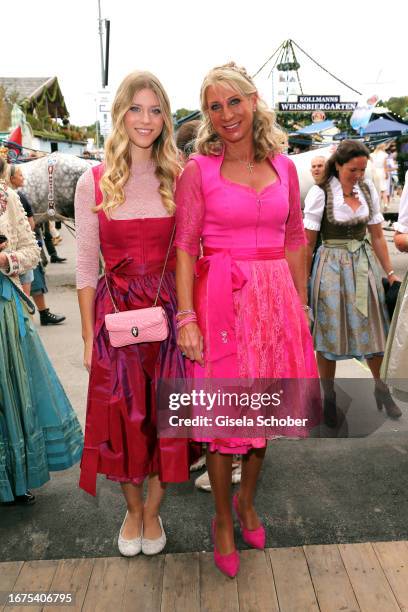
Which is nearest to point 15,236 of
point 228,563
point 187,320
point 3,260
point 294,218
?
point 3,260

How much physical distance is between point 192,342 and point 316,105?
105ft

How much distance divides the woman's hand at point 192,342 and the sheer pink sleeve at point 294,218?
2.04 feet

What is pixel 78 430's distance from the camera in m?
2.87

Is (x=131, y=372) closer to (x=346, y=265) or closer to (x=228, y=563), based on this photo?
(x=228, y=563)

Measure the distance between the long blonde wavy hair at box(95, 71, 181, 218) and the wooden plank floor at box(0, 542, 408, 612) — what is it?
1.49 metres

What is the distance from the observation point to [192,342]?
82.5 inches

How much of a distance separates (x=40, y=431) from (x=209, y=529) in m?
0.95

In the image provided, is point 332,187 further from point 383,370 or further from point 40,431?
point 40,431

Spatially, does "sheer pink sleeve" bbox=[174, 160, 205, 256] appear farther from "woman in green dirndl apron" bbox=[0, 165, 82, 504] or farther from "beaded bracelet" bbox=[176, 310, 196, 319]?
"woman in green dirndl apron" bbox=[0, 165, 82, 504]

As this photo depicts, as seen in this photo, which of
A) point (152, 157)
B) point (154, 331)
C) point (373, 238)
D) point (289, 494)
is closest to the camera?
point (154, 331)

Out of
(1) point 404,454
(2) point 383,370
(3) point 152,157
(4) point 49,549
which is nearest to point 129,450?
(4) point 49,549

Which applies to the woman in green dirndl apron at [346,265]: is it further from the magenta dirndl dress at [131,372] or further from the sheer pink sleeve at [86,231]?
the sheer pink sleeve at [86,231]

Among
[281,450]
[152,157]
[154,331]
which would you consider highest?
[152,157]

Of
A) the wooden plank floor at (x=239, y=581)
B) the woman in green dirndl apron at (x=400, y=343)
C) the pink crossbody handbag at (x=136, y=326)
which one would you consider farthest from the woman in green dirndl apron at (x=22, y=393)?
the woman in green dirndl apron at (x=400, y=343)
